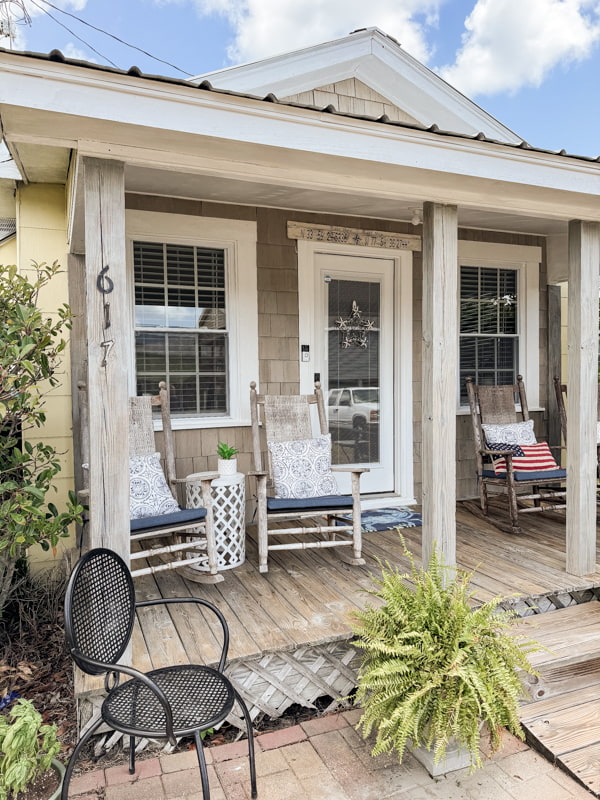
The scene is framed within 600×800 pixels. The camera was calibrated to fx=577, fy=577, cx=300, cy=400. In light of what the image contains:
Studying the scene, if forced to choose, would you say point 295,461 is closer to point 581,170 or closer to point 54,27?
point 581,170

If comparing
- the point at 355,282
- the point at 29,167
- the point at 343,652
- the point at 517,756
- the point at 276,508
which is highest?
the point at 29,167

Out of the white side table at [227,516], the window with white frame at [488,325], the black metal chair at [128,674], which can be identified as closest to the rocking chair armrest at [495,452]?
the window with white frame at [488,325]

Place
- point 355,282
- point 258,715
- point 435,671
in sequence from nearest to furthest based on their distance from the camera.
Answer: point 435,671 < point 258,715 < point 355,282

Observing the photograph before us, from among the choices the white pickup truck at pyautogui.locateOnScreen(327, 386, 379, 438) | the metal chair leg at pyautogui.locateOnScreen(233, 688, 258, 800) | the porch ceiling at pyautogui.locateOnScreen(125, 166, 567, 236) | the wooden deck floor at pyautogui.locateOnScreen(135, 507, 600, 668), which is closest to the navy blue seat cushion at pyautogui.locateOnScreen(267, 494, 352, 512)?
the wooden deck floor at pyautogui.locateOnScreen(135, 507, 600, 668)

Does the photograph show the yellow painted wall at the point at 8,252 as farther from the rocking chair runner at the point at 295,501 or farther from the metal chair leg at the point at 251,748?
the metal chair leg at the point at 251,748

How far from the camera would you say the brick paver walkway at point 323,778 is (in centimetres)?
199

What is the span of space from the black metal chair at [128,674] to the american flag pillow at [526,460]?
9.89ft

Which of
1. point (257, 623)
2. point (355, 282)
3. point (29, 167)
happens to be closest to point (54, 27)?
point (29, 167)

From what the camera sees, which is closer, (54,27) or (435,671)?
(435,671)

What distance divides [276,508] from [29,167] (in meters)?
2.53

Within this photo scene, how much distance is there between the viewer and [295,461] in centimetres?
379

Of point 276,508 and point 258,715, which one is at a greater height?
point 276,508

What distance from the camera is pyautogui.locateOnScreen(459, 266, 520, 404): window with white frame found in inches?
201

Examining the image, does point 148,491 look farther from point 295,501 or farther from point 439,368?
point 439,368
